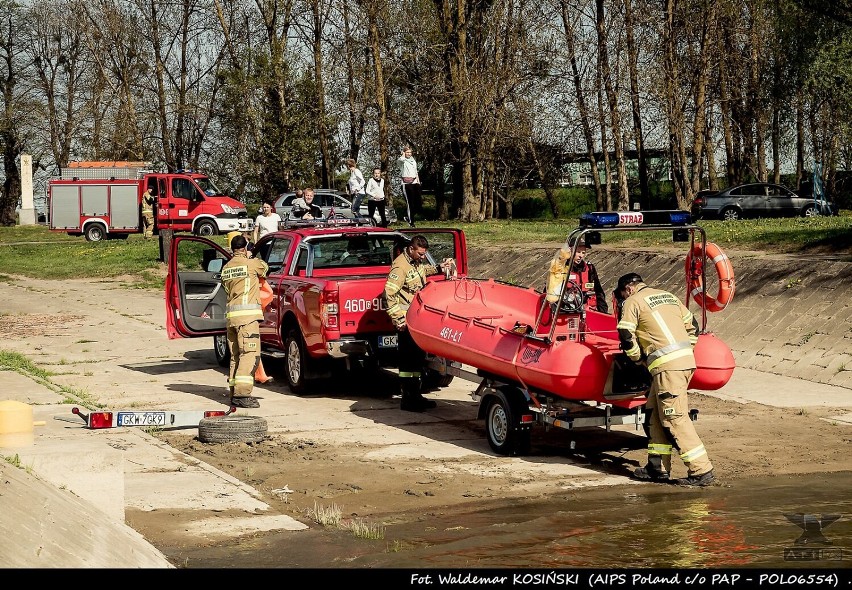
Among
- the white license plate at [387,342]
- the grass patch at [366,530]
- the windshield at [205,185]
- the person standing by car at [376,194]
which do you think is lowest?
the grass patch at [366,530]

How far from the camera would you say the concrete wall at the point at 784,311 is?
16.4 m

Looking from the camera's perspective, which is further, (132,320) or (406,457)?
(132,320)

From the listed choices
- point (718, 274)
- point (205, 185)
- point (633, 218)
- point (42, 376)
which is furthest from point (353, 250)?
point (205, 185)

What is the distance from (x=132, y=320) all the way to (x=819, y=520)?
1633 centimetres

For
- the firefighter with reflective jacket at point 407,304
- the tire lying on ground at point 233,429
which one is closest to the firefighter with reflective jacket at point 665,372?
the firefighter with reflective jacket at point 407,304

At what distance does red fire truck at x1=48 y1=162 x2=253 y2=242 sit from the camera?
43.3m

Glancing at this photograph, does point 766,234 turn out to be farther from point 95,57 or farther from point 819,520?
point 95,57

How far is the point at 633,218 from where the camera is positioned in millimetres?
11203

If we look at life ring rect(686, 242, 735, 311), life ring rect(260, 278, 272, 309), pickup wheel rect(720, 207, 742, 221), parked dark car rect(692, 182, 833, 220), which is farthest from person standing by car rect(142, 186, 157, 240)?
life ring rect(686, 242, 735, 311)

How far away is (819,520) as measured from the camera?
891 centimetres

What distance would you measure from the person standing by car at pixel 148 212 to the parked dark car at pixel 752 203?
18.9 meters

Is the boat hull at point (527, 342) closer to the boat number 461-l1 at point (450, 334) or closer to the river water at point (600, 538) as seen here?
the boat number 461-l1 at point (450, 334)
